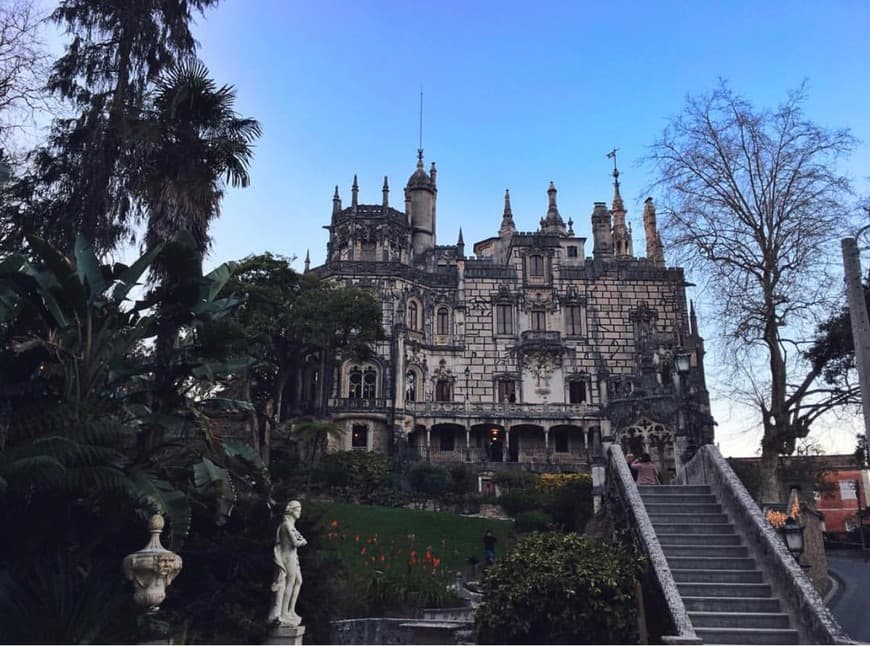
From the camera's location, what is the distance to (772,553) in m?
11.6

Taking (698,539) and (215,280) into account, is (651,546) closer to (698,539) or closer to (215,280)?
(698,539)

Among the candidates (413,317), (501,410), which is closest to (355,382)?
(413,317)

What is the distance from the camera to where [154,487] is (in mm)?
11508

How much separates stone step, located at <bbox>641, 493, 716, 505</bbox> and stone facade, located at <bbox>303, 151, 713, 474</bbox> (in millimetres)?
28529

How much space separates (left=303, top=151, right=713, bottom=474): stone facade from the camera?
46719mm

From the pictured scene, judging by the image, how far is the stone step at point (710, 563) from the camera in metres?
12.1

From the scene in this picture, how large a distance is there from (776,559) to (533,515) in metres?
15.9

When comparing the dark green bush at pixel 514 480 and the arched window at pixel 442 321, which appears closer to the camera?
the dark green bush at pixel 514 480

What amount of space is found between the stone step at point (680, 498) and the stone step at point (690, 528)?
1038 mm

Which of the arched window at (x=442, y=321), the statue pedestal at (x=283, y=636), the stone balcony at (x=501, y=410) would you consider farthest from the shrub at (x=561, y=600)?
the arched window at (x=442, y=321)

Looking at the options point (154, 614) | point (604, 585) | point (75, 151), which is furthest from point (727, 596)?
point (75, 151)

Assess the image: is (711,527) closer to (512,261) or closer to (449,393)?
(449,393)

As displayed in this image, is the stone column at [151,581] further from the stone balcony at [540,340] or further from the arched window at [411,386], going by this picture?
the stone balcony at [540,340]

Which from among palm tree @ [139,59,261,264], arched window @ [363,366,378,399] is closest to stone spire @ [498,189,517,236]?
arched window @ [363,366,378,399]
